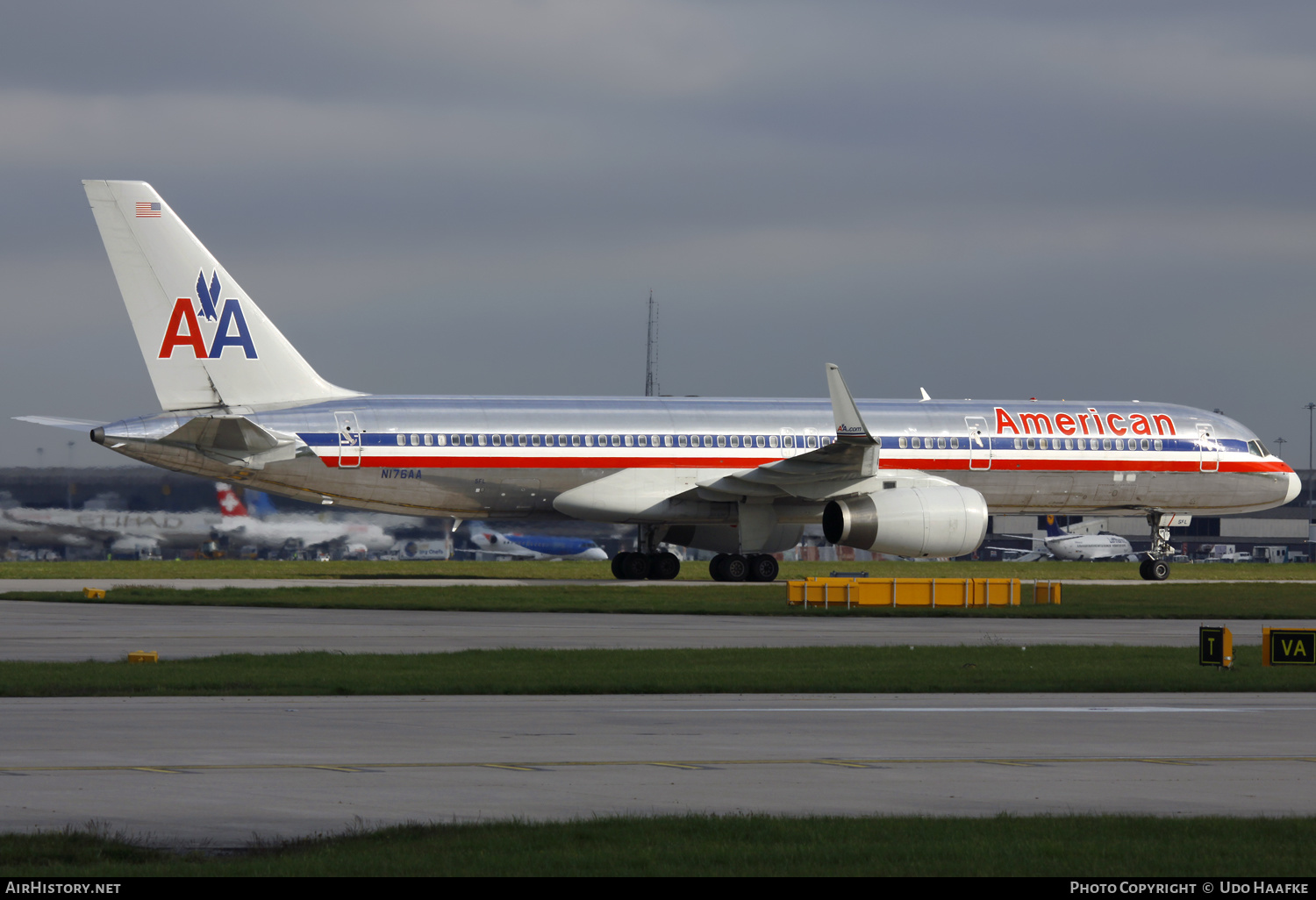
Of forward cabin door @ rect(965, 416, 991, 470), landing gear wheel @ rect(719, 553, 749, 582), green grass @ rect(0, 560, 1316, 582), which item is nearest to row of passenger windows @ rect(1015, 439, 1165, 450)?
forward cabin door @ rect(965, 416, 991, 470)

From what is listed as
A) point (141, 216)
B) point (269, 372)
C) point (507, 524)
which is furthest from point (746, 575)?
point (141, 216)

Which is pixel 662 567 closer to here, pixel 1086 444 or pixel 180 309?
pixel 1086 444

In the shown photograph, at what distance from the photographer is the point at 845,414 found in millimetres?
44438

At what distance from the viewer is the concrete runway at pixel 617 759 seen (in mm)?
11789

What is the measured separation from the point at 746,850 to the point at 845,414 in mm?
34801

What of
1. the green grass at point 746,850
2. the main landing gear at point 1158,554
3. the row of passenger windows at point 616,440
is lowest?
the green grass at point 746,850

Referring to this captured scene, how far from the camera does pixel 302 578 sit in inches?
2005

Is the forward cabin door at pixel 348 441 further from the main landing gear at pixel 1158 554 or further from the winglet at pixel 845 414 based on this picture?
the main landing gear at pixel 1158 554

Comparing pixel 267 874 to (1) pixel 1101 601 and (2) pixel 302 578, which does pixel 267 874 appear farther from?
(2) pixel 302 578

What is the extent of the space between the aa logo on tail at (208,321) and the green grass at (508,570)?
9.44m

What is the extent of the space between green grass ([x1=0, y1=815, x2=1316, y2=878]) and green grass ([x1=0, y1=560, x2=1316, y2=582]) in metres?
43.0

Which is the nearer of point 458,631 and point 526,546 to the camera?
point 458,631

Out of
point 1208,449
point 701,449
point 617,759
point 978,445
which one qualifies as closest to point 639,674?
point 617,759

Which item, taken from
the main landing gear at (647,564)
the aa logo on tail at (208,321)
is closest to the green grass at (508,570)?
the main landing gear at (647,564)
